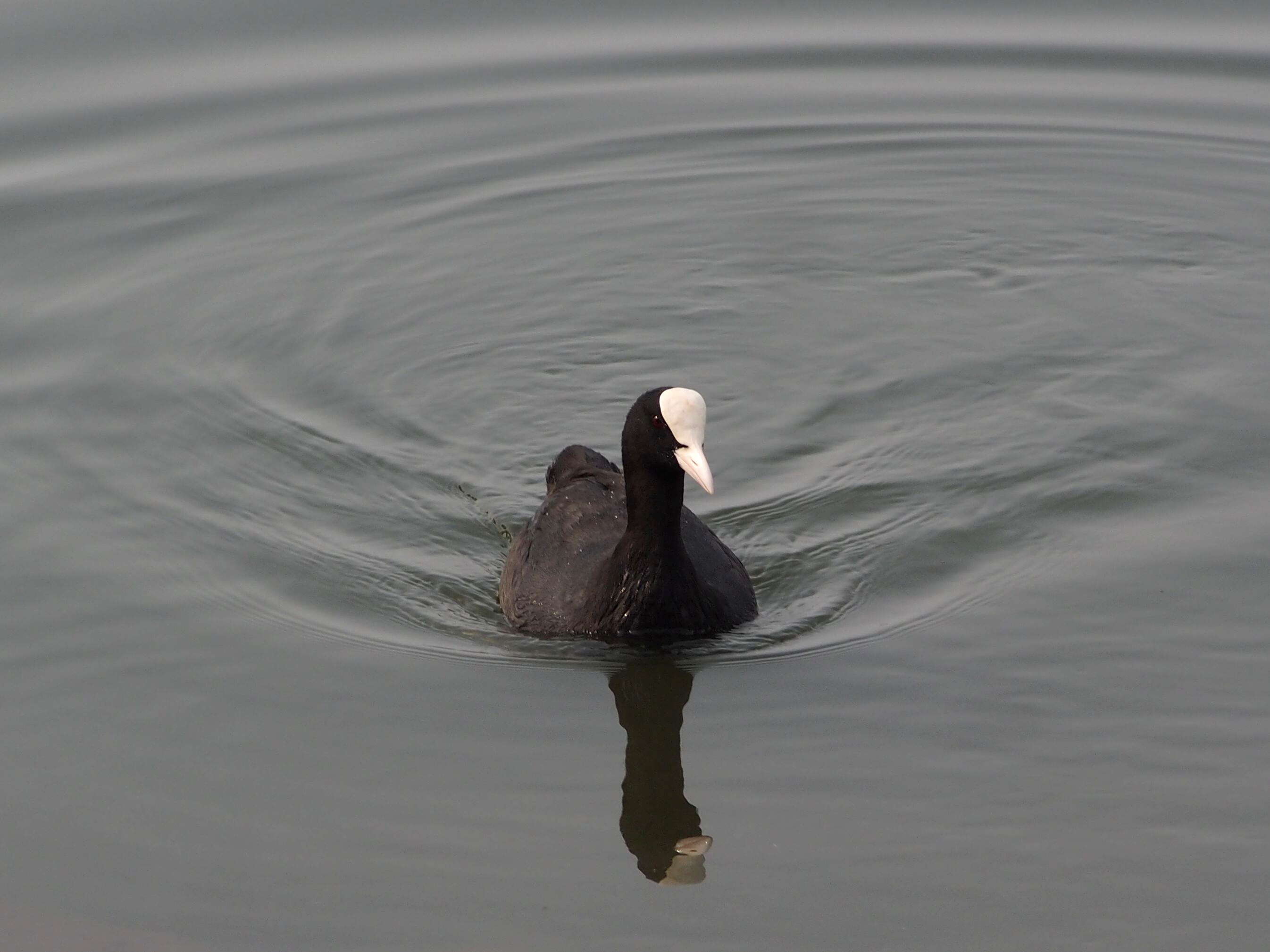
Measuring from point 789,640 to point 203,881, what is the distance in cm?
297

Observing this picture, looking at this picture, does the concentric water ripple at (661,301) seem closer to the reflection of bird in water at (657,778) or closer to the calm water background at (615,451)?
the calm water background at (615,451)

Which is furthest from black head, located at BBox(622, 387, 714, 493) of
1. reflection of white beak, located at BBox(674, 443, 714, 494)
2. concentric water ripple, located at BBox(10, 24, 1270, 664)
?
concentric water ripple, located at BBox(10, 24, 1270, 664)

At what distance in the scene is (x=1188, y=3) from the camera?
17141mm

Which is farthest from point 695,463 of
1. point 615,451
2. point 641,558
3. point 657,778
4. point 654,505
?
point 615,451

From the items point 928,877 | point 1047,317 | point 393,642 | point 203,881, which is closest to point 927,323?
point 1047,317

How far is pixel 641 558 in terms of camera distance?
872 cm

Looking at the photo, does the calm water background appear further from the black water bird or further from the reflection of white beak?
the reflection of white beak

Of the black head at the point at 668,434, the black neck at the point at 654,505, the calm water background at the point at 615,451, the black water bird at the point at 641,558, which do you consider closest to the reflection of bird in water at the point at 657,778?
the calm water background at the point at 615,451

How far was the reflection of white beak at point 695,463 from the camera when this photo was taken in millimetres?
7914

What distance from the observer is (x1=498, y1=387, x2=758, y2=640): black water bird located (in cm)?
837

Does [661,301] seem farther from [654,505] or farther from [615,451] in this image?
[654,505]

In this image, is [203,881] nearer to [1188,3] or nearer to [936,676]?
[936,676]

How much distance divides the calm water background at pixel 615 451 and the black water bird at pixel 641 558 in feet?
0.59

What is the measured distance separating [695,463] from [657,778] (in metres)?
1.33
